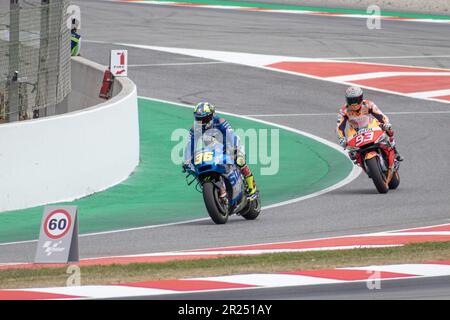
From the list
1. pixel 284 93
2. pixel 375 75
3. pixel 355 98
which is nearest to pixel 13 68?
pixel 355 98

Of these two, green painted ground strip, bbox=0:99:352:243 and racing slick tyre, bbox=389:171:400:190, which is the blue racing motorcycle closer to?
green painted ground strip, bbox=0:99:352:243

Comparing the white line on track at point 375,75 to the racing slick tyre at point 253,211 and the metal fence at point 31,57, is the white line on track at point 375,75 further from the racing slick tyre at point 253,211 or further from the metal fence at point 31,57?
the racing slick tyre at point 253,211

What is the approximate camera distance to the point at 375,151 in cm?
1945

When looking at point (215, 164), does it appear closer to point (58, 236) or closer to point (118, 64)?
point (58, 236)

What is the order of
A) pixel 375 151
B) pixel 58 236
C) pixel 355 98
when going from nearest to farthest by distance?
pixel 58 236, pixel 375 151, pixel 355 98

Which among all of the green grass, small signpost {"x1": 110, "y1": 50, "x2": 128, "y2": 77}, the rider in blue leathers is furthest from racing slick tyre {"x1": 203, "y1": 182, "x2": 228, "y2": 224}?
small signpost {"x1": 110, "y1": 50, "x2": 128, "y2": 77}

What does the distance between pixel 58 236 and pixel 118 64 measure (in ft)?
33.3

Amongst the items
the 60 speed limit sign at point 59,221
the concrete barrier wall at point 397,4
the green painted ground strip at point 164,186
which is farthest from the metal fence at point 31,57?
the concrete barrier wall at point 397,4

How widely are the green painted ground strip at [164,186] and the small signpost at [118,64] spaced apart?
1.38m

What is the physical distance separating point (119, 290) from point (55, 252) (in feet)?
7.42

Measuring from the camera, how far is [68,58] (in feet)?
71.1

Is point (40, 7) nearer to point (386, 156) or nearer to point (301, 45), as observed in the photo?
point (386, 156)
